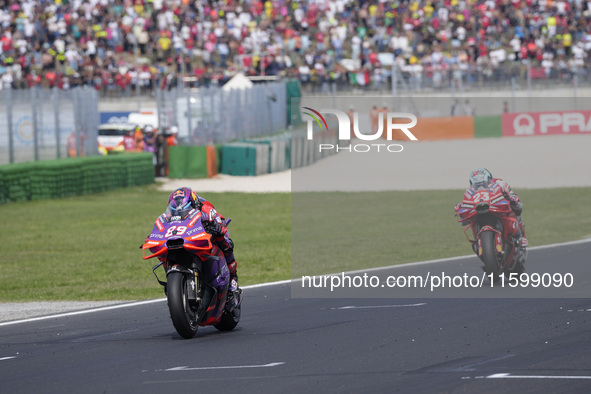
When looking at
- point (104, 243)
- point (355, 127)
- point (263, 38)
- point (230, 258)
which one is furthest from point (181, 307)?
point (263, 38)

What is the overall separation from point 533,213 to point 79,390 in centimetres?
1690

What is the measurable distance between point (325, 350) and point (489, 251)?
3.73m

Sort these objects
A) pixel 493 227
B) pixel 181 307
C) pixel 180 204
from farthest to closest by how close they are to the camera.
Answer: pixel 493 227
pixel 180 204
pixel 181 307

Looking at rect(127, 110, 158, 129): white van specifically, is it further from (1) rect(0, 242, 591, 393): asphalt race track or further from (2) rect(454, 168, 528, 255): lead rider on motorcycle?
(2) rect(454, 168, 528, 255): lead rider on motorcycle

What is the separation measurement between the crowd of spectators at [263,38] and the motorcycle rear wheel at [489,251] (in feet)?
99.5

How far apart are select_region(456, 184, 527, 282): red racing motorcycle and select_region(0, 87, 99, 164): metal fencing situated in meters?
16.1

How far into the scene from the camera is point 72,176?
26.5m

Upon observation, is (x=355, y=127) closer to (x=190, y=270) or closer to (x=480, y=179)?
(x=480, y=179)

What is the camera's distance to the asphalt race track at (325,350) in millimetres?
6418

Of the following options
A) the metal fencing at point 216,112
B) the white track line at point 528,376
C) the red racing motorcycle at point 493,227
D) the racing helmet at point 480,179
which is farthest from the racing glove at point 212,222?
the metal fencing at point 216,112

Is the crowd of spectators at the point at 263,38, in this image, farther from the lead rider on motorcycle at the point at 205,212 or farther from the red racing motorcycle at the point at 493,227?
the lead rider on motorcycle at the point at 205,212

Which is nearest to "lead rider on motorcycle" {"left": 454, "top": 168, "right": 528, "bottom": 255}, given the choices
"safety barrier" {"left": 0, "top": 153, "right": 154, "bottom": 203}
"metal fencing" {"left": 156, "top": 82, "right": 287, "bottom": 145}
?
"safety barrier" {"left": 0, "top": 153, "right": 154, "bottom": 203}

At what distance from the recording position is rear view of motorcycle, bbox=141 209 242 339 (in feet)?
26.4

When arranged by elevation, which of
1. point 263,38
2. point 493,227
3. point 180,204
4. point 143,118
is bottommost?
point 143,118
